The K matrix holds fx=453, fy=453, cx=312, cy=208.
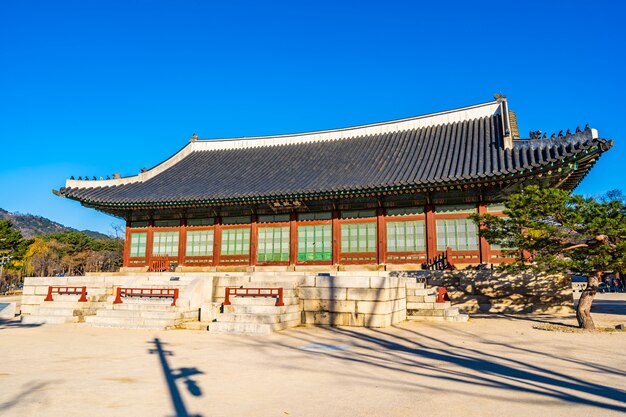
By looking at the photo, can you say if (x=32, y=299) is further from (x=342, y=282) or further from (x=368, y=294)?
(x=368, y=294)

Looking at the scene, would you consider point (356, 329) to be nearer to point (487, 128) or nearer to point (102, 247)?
point (487, 128)

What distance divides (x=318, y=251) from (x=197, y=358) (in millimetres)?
13224

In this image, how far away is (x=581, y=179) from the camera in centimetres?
1931

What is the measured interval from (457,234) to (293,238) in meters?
7.56

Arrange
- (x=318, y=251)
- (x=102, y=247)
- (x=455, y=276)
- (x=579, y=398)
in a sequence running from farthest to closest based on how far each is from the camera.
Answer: (x=102, y=247) < (x=318, y=251) < (x=455, y=276) < (x=579, y=398)

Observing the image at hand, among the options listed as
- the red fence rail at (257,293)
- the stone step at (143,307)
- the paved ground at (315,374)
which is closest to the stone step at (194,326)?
the stone step at (143,307)

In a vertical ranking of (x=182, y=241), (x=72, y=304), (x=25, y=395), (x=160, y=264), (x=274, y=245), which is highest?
(x=182, y=241)

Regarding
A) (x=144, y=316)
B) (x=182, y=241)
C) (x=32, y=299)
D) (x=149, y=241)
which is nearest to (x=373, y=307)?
(x=144, y=316)

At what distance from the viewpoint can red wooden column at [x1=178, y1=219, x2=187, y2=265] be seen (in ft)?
77.8

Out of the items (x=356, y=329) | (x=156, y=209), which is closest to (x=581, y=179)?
(x=356, y=329)

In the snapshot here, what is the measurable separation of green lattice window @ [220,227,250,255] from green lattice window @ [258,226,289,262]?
79cm

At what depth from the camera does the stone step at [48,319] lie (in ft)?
49.8

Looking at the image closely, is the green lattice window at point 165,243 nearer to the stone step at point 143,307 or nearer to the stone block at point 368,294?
the stone step at point 143,307

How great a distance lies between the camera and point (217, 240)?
23.2m
